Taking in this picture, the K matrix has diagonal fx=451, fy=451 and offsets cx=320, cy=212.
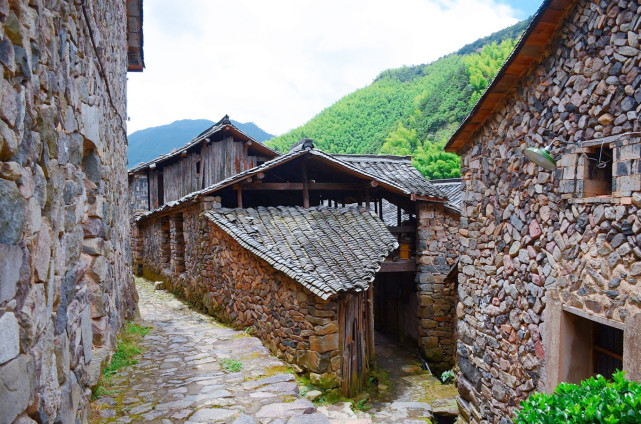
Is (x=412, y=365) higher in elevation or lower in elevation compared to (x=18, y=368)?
lower

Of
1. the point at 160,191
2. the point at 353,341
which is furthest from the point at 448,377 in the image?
the point at 160,191

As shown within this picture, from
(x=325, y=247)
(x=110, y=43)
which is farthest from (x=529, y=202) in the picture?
(x=110, y=43)

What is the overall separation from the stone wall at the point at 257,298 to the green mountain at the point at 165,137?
66595 millimetres

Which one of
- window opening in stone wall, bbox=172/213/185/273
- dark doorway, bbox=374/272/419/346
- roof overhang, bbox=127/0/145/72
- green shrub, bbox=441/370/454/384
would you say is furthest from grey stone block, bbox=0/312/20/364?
dark doorway, bbox=374/272/419/346

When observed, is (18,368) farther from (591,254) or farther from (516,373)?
(516,373)

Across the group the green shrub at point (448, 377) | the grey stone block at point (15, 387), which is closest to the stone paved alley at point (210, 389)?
the green shrub at point (448, 377)

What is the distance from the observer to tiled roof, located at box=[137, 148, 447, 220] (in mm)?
9180

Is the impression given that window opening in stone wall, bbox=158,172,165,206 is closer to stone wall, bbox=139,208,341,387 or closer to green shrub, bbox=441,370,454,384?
stone wall, bbox=139,208,341,387

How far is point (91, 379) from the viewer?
380cm

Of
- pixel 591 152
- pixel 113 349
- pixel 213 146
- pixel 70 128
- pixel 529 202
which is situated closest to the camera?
pixel 70 128

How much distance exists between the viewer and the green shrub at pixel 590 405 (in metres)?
2.28

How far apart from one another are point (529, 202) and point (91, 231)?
4.22 meters

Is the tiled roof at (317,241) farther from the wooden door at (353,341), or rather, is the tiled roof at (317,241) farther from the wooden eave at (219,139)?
the wooden eave at (219,139)

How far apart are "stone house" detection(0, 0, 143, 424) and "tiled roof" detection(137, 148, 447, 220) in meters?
5.36
